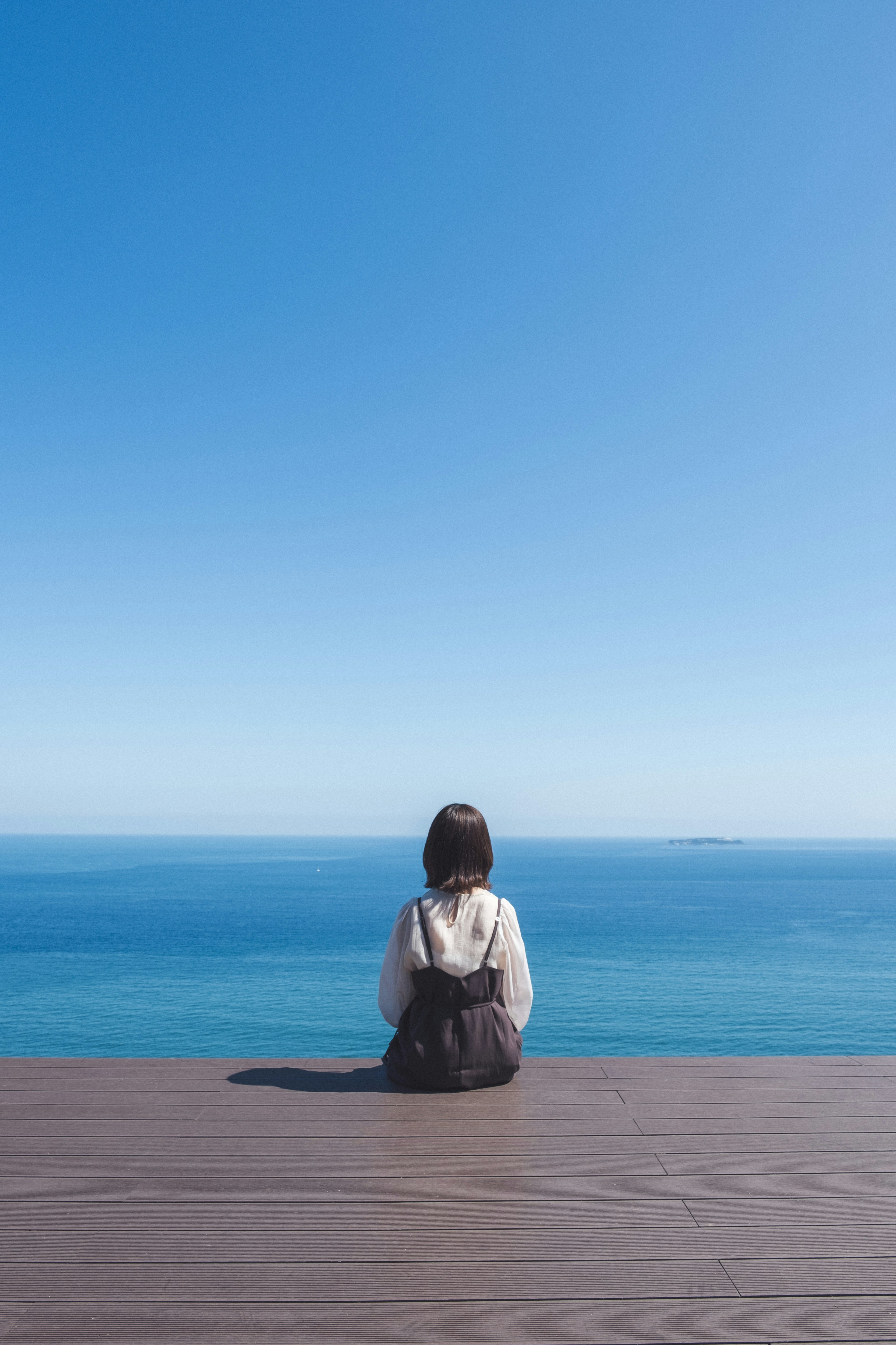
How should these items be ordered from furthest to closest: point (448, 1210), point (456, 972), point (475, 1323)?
point (456, 972)
point (448, 1210)
point (475, 1323)

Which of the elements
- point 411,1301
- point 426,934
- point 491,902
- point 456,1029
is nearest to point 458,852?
point 491,902

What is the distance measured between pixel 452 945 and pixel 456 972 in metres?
0.12

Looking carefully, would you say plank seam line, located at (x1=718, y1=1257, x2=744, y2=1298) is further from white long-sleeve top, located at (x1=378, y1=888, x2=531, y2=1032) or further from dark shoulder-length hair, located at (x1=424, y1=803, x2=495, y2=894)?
dark shoulder-length hair, located at (x1=424, y1=803, x2=495, y2=894)

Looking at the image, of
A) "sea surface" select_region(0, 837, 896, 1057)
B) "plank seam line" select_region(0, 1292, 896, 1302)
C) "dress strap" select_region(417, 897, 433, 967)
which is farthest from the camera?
"sea surface" select_region(0, 837, 896, 1057)

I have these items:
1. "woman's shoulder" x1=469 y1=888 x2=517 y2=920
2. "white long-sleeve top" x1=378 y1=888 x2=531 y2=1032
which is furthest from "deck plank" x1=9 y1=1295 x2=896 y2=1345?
"woman's shoulder" x1=469 y1=888 x2=517 y2=920

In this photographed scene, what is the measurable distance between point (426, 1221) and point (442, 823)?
1.61 meters

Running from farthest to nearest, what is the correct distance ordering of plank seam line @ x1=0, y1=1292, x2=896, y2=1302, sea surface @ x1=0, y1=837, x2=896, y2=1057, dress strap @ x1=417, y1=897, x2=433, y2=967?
1. sea surface @ x1=0, y1=837, x2=896, y2=1057
2. dress strap @ x1=417, y1=897, x2=433, y2=967
3. plank seam line @ x1=0, y1=1292, x2=896, y2=1302

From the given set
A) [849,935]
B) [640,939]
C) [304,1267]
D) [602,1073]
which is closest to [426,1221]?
[304,1267]

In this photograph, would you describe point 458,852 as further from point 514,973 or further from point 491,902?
point 514,973

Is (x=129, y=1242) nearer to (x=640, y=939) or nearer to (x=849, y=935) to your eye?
(x=640, y=939)

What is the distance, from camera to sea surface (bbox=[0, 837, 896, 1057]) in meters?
35.4

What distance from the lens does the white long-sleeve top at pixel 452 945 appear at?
358 centimetres

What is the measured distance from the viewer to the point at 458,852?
12.1 ft

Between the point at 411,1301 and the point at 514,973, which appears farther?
the point at 514,973
